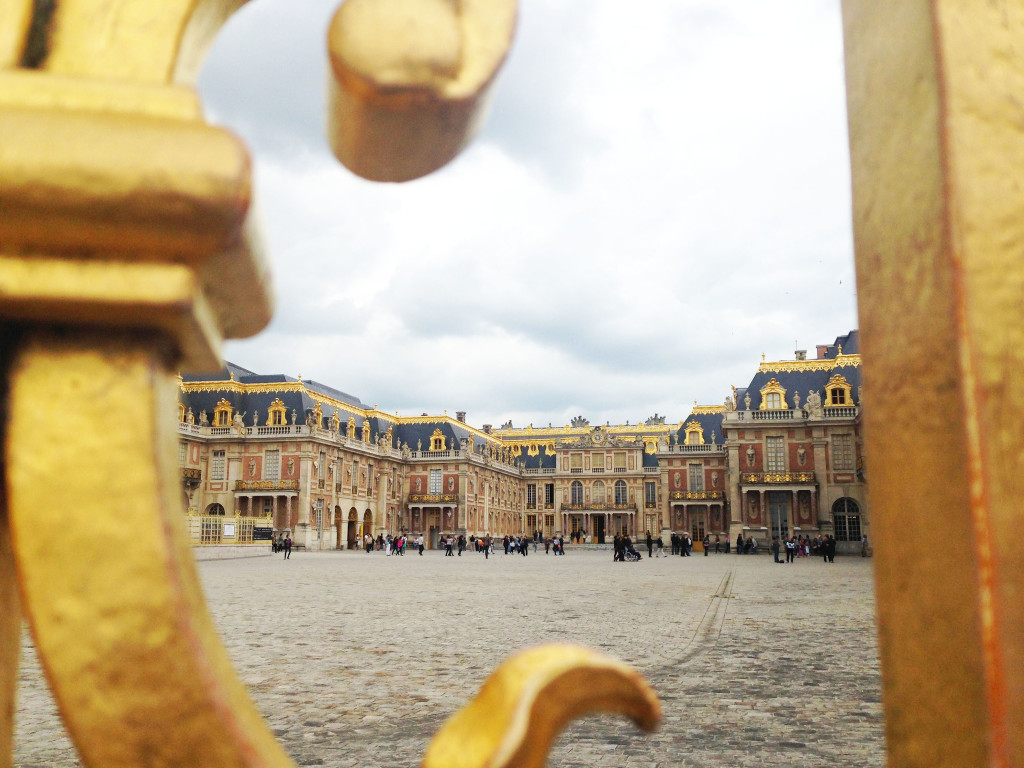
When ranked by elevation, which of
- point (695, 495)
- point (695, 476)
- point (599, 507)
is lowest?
point (599, 507)

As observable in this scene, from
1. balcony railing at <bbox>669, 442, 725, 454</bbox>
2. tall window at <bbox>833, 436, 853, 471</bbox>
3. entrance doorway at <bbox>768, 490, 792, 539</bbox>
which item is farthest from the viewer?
balcony railing at <bbox>669, 442, 725, 454</bbox>

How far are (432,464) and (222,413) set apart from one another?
16.4 metres

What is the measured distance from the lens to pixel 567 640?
7.32 m

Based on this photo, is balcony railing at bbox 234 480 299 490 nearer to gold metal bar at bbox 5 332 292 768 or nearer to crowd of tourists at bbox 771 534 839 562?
crowd of tourists at bbox 771 534 839 562

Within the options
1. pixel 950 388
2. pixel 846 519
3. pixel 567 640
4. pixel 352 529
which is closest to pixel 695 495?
pixel 846 519

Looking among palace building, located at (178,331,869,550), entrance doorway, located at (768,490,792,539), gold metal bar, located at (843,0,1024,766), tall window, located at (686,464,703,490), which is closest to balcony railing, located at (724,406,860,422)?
palace building, located at (178,331,869,550)

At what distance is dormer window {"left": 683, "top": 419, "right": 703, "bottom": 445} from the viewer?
51406mm

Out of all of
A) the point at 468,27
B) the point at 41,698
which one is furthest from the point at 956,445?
the point at 41,698

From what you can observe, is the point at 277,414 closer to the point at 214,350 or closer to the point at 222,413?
the point at 222,413

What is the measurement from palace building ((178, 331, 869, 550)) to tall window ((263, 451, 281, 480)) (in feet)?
0.19

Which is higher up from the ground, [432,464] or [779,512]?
[432,464]

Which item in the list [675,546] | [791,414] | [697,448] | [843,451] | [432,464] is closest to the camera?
[675,546]

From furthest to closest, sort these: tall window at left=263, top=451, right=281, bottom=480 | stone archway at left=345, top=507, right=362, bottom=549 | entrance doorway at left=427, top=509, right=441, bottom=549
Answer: entrance doorway at left=427, top=509, right=441, bottom=549 < stone archway at left=345, top=507, right=362, bottom=549 < tall window at left=263, top=451, right=281, bottom=480

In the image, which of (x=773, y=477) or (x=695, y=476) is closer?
(x=773, y=477)
